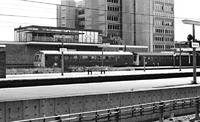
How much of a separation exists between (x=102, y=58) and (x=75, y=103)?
34410mm

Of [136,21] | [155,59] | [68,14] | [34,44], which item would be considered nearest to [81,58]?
[155,59]

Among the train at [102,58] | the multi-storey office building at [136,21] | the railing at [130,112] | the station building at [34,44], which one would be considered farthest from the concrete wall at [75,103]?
the multi-storey office building at [136,21]

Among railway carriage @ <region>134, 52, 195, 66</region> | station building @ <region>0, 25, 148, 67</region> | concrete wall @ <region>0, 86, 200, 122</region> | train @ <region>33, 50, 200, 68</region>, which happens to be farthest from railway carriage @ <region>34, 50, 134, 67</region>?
concrete wall @ <region>0, 86, 200, 122</region>

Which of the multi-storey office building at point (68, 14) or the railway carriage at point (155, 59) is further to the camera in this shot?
the multi-storey office building at point (68, 14)

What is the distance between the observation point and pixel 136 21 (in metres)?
106

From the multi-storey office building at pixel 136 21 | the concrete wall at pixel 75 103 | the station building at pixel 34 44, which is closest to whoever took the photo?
the concrete wall at pixel 75 103

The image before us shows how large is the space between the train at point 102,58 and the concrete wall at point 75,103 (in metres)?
26.2

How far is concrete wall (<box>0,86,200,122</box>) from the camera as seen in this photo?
11734 mm

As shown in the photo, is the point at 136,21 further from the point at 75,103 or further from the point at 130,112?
the point at 75,103

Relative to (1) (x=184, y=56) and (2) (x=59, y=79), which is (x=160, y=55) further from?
(2) (x=59, y=79)

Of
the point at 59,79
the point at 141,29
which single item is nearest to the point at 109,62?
the point at 59,79

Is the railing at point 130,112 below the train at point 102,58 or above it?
below

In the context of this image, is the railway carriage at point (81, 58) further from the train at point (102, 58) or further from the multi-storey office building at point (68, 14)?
the multi-storey office building at point (68, 14)

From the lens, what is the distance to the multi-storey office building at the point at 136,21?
334 ft
